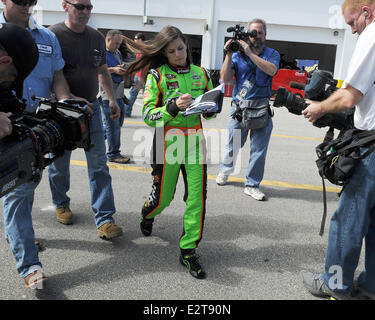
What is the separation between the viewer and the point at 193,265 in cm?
281

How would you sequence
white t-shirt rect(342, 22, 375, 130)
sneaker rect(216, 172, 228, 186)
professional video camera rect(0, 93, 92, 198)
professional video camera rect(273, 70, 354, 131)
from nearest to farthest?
professional video camera rect(0, 93, 92, 198) < white t-shirt rect(342, 22, 375, 130) < professional video camera rect(273, 70, 354, 131) < sneaker rect(216, 172, 228, 186)

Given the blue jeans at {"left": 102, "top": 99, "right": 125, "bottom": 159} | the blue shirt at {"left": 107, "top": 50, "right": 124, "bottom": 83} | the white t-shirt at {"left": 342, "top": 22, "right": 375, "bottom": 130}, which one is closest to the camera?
the white t-shirt at {"left": 342, "top": 22, "right": 375, "bottom": 130}

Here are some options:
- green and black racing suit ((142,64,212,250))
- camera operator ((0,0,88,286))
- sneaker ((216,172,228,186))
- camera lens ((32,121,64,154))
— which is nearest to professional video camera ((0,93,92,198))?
camera lens ((32,121,64,154))

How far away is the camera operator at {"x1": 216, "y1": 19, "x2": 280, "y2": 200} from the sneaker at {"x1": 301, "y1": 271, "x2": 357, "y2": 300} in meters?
1.73

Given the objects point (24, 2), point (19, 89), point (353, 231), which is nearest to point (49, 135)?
point (19, 89)

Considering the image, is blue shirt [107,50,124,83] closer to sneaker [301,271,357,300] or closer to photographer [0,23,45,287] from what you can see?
photographer [0,23,45,287]

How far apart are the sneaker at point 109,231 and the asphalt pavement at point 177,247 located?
7 cm

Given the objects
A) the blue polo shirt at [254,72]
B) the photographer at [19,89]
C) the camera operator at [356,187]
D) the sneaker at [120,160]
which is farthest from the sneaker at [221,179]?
the photographer at [19,89]

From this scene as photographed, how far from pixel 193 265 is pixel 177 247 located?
0.45 metres

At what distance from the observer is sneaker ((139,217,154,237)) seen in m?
3.29

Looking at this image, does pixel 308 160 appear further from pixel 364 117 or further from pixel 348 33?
pixel 348 33

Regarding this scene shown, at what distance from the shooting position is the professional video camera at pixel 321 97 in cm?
243
